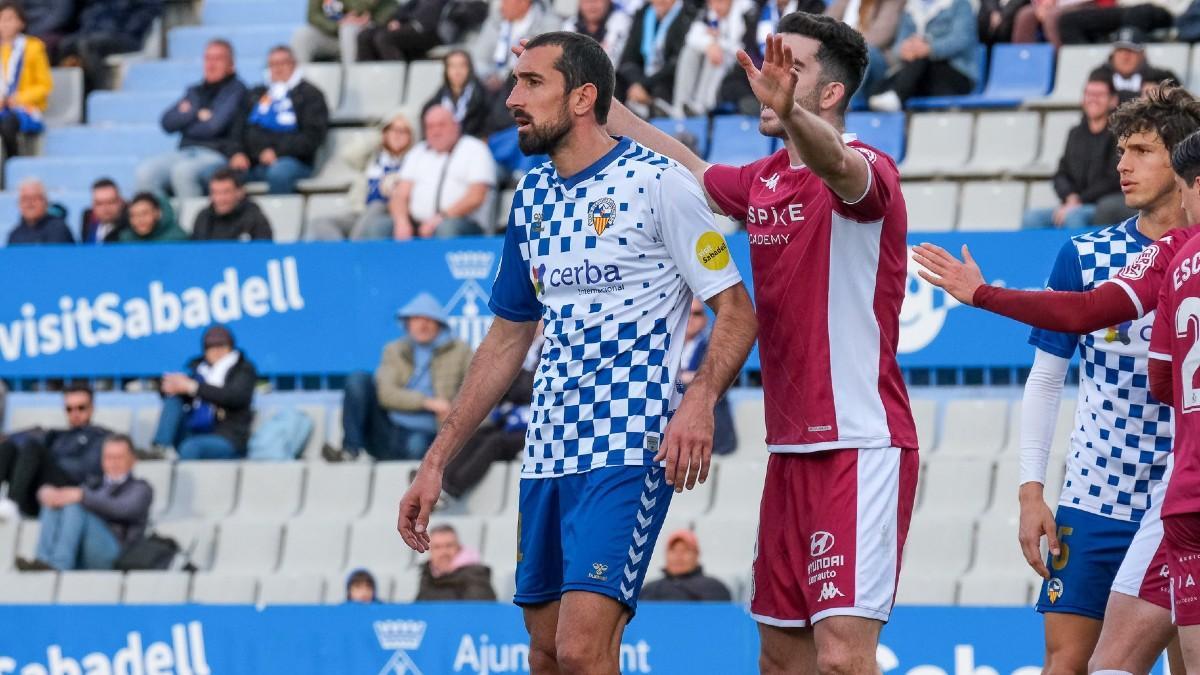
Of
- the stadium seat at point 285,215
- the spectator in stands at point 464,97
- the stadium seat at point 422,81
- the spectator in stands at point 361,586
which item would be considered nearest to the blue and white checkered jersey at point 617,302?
the spectator in stands at point 361,586

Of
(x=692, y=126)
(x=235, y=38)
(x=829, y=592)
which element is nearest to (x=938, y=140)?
(x=692, y=126)

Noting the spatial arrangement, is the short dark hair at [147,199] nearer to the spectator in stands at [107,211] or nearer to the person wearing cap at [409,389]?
the spectator in stands at [107,211]

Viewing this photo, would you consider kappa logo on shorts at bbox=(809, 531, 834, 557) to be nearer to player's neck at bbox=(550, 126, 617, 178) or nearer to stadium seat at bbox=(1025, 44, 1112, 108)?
player's neck at bbox=(550, 126, 617, 178)

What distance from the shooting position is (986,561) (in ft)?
41.2

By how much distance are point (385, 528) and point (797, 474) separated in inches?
296

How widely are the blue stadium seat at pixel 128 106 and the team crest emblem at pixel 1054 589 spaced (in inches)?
495

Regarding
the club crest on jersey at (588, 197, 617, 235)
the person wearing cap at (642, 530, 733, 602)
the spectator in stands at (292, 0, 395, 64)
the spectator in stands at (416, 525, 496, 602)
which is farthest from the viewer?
the spectator in stands at (292, 0, 395, 64)

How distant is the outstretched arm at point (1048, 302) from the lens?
22.2 feet

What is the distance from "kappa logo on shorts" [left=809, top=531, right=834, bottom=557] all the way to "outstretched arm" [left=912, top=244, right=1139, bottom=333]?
34.8 inches

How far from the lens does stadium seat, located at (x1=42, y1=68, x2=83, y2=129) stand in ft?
61.2

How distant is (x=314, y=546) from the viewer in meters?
14.2

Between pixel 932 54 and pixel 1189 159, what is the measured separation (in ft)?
28.7

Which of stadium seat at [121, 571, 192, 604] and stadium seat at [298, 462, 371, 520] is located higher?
stadium seat at [298, 462, 371, 520]

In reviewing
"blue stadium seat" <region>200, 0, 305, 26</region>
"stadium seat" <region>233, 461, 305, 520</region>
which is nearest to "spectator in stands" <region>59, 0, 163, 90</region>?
"blue stadium seat" <region>200, 0, 305, 26</region>
